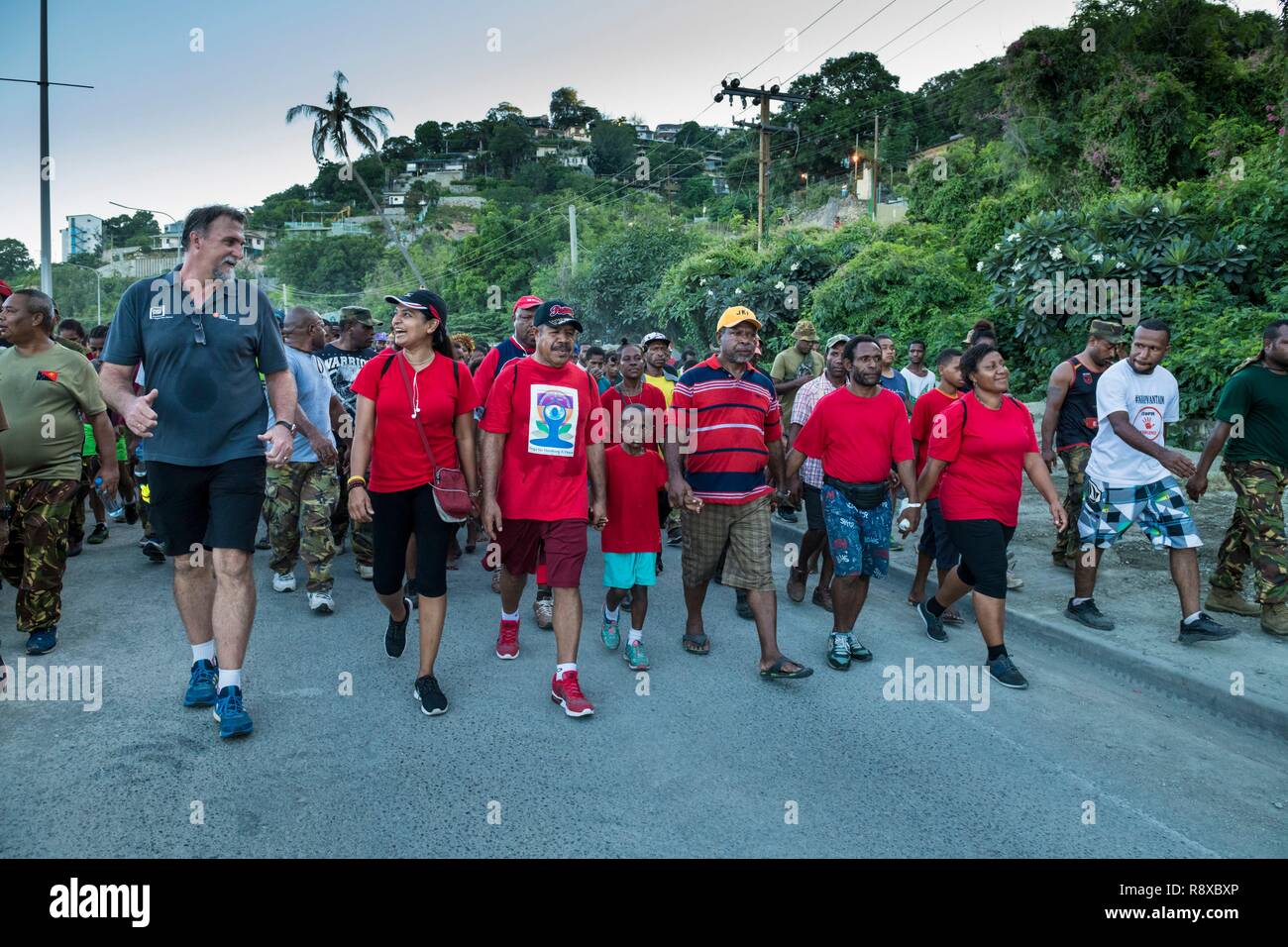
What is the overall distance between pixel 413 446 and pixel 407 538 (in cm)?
51

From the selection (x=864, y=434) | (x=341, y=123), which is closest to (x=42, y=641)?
(x=864, y=434)

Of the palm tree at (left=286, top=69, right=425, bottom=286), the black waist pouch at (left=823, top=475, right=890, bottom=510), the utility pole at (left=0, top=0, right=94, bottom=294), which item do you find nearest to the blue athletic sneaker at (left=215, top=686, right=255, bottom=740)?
the black waist pouch at (left=823, top=475, right=890, bottom=510)

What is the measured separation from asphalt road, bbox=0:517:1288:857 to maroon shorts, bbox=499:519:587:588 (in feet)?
2.03

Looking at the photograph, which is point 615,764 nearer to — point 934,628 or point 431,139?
point 934,628

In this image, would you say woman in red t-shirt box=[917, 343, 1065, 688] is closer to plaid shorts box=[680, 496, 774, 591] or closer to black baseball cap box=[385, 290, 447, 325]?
plaid shorts box=[680, 496, 774, 591]

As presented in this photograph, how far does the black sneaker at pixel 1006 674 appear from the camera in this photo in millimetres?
4898

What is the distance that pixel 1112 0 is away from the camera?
66.6 feet

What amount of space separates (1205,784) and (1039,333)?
9893 millimetres

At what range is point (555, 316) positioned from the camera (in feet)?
14.9

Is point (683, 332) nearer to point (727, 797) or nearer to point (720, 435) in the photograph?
point (720, 435)

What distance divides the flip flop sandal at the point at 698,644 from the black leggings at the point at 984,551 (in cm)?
154

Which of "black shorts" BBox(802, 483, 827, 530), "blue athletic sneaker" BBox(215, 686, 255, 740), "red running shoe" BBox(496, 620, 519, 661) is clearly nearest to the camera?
"blue athletic sneaker" BBox(215, 686, 255, 740)

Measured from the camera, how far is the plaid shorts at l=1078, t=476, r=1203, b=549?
18.2ft

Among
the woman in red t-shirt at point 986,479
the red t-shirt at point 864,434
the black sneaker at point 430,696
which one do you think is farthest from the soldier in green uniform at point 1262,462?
the black sneaker at point 430,696
